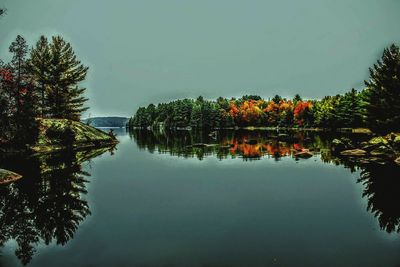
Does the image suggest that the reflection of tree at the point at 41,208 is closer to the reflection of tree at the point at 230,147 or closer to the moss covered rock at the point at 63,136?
the moss covered rock at the point at 63,136

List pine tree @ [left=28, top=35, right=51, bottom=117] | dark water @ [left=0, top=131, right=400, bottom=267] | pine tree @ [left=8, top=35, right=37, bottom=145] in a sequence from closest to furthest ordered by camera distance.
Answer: dark water @ [left=0, top=131, right=400, bottom=267] → pine tree @ [left=8, top=35, right=37, bottom=145] → pine tree @ [left=28, top=35, right=51, bottom=117]

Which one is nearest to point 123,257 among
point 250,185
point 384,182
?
point 250,185

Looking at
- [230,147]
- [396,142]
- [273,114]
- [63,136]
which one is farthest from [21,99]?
[273,114]

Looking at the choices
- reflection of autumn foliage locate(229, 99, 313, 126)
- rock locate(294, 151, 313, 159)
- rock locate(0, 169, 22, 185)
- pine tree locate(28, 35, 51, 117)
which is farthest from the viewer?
reflection of autumn foliage locate(229, 99, 313, 126)

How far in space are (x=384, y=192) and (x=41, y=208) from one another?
19.1 metres

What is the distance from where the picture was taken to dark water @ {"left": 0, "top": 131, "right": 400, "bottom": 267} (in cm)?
1136

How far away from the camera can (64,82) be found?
54.7 m

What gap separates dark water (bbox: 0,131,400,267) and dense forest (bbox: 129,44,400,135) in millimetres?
17004

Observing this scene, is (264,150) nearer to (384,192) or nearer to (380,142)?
(380,142)

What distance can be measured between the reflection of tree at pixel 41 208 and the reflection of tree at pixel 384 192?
44.7 ft

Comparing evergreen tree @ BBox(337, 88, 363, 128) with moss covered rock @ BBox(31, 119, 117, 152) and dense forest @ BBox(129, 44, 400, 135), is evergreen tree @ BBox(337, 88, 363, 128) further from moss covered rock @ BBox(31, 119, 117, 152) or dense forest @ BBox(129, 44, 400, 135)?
moss covered rock @ BBox(31, 119, 117, 152)

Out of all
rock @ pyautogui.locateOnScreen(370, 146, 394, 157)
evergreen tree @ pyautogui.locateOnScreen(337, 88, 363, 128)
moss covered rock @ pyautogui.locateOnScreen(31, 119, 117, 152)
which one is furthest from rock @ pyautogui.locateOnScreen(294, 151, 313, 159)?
evergreen tree @ pyautogui.locateOnScreen(337, 88, 363, 128)

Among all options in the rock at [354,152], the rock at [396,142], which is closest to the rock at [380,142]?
the rock at [396,142]

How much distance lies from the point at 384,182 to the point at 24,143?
123ft
